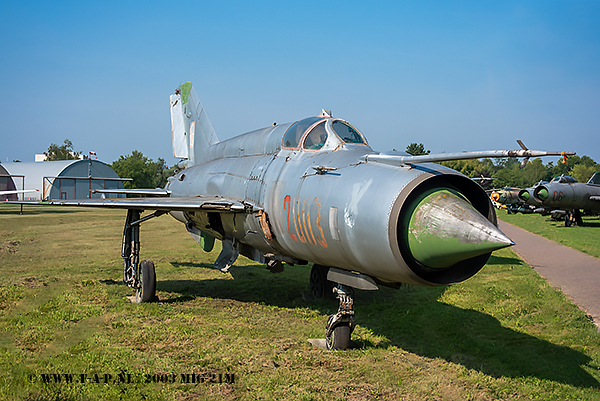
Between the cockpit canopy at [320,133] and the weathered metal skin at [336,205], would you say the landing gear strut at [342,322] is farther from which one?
the cockpit canopy at [320,133]

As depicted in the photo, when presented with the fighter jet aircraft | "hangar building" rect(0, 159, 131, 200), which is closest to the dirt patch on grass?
the fighter jet aircraft

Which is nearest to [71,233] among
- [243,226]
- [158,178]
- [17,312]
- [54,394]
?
[17,312]

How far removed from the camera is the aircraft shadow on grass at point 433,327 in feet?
17.8

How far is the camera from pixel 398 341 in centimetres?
630

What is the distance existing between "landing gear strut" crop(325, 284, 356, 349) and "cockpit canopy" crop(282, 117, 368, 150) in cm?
219

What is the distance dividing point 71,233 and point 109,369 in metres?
17.3

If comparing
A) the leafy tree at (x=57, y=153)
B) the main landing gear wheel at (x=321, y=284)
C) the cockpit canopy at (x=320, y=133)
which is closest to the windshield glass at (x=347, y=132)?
the cockpit canopy at (x=320, y=133)

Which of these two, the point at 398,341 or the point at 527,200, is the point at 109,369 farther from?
the point at 527,200

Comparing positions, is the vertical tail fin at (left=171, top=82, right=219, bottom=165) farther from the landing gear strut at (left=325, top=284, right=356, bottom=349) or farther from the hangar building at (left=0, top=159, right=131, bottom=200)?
the hangar building at (left=0, top=159, right=131, bottom=200)

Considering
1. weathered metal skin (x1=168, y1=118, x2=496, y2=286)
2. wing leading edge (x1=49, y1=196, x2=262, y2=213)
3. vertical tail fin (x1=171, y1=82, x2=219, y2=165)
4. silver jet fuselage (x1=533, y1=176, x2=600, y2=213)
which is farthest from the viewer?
silver jet fuselage (x1=533, y1=176, x2=600, y2=213)

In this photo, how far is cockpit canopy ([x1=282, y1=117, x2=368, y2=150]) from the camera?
21.2 ft

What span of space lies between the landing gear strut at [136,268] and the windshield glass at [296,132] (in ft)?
11.7

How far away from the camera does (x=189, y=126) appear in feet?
42.6

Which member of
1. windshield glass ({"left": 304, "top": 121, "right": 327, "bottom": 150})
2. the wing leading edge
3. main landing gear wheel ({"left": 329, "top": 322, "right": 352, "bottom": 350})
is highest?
windshield glass ({"left": 304, "top": 121, "right": 327, "bottom": 150})
